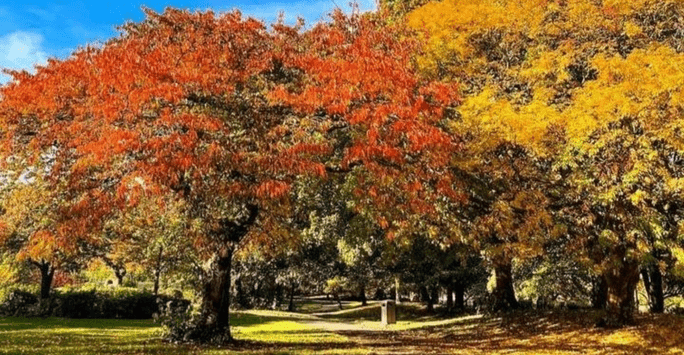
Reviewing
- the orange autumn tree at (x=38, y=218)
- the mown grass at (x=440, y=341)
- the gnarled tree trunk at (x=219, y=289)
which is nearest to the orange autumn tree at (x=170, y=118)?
the orange autumn tree at (x=38, y=218)

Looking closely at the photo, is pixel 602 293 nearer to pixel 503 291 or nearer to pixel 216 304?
pixel 503 291

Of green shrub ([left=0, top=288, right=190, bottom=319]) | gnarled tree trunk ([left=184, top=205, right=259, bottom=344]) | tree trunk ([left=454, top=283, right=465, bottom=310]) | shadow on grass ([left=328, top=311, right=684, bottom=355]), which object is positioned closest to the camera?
shadow on grass ([left=328, top=311, right=684, bottom=355])

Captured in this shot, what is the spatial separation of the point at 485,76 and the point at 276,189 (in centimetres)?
842

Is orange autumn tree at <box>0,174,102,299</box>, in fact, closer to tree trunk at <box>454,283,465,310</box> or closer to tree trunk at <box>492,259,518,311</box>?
tree trunk at <box>492,259,518,311</box>

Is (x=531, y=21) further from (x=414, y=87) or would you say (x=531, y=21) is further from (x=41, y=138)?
(x=41, y=138)

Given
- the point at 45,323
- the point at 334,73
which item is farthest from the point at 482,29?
the point at 45,323

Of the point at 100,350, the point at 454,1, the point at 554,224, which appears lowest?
the point at 100,350

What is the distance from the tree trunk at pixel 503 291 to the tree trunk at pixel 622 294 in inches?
294

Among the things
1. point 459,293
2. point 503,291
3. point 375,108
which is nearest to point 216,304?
point 375,108

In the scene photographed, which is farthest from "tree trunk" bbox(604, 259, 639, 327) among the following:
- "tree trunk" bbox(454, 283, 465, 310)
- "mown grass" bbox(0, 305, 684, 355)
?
"tree trunk" bbox(454, 283, 465, 310)

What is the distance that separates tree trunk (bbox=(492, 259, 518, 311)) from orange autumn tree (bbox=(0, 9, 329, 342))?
15.2 metres

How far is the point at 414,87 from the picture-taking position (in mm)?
13953

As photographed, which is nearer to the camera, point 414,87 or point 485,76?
point 414,87

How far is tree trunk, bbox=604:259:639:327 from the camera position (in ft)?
62.8
